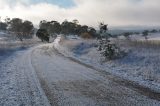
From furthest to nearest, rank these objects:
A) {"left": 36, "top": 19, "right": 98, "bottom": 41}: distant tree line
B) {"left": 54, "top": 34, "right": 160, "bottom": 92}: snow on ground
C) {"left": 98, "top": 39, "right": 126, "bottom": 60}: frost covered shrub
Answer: {"left": 36, "top": 19, "right": 98, "bottom": 41}: distant tree line < {"left": 98, "top": 39, "right": 126, "bottom": 60}: frost covered shrub < {"left": 54, "top": 34, "right": 160, "bottom": 92}: snow on ground

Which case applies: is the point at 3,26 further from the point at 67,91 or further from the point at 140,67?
the point at 67,91

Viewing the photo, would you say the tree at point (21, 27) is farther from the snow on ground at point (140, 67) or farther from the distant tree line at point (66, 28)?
the snow on ground at point (140, 67)

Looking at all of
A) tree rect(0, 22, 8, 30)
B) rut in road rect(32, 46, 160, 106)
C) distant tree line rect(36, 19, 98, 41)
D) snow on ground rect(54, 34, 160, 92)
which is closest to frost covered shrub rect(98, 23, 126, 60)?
snow on ground rect(54, 34, 160, 92)

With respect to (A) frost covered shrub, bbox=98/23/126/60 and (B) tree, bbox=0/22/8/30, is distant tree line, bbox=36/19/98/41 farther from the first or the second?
(A) frost covered shrub, bbox=98/23/126/60

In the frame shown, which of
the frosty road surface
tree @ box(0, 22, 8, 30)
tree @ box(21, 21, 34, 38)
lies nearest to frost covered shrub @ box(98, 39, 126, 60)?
the frosty road surface

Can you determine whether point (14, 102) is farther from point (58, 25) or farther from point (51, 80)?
point (58, 25)

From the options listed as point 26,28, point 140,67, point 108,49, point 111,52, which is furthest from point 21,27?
point 140,67

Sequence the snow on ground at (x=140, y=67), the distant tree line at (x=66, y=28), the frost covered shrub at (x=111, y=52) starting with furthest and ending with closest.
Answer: the distant tree line at (x=66, y=28)
the frost covered shrub at (x=111, y=52)
the snow on ground at (x=140, y=67)

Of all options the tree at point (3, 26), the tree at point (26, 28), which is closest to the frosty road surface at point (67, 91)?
the tree at point (26, 28)

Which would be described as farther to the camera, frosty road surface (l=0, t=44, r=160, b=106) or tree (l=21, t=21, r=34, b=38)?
tree (l=21, t=21, r=34, b=38)

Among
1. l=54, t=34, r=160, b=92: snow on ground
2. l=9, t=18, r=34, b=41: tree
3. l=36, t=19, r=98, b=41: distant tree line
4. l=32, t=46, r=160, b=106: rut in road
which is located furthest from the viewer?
l=36, t=19, r=98, b=41: distant tree line

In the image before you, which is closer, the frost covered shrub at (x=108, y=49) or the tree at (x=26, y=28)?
the frost covered shrub at (x=108, y=49)

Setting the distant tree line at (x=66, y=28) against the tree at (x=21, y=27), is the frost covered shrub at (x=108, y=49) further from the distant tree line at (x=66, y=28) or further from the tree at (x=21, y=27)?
the distant tree line at (x=66, y=28)

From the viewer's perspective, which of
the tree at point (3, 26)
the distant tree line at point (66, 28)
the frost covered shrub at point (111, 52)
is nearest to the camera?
the frost covered shrub at point (111, 52)
